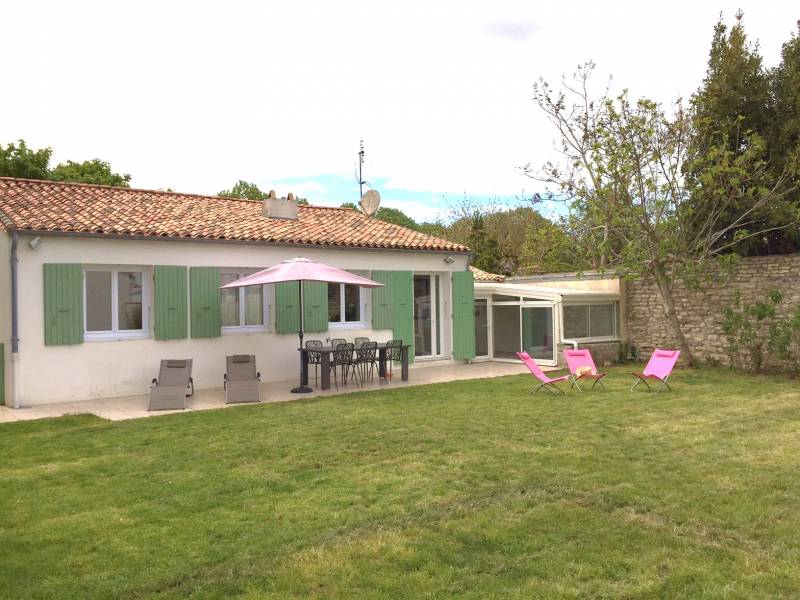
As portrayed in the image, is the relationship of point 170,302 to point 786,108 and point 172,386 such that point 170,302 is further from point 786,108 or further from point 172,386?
point 786,108

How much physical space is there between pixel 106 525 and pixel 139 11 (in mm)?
8384

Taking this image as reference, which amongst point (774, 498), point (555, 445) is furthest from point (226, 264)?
point (774, 498)

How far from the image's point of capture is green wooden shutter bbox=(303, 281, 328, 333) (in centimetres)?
1452

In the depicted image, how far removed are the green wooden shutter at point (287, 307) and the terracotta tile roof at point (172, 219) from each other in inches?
38.3

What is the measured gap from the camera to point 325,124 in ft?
68.1

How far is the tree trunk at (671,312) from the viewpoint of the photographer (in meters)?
15.7

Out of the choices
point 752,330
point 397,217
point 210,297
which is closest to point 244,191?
point 397,217

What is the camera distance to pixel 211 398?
12055 mm

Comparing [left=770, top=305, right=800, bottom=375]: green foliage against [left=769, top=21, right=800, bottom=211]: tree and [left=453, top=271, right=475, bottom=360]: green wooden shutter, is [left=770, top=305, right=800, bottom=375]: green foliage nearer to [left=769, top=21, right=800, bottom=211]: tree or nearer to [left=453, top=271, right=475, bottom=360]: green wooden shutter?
[left=769, top=21, right=800, bottom=211]: tree

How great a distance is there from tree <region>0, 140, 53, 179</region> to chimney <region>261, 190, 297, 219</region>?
680 inches

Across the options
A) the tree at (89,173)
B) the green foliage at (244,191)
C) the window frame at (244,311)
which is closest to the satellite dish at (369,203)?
the window frame at (244,311)

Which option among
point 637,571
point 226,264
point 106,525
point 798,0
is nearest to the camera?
point 637,571

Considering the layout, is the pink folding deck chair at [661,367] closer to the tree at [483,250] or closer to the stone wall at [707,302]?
the stone wall at [707,302]

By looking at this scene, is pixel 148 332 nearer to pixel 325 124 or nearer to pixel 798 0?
pixel 325 124
